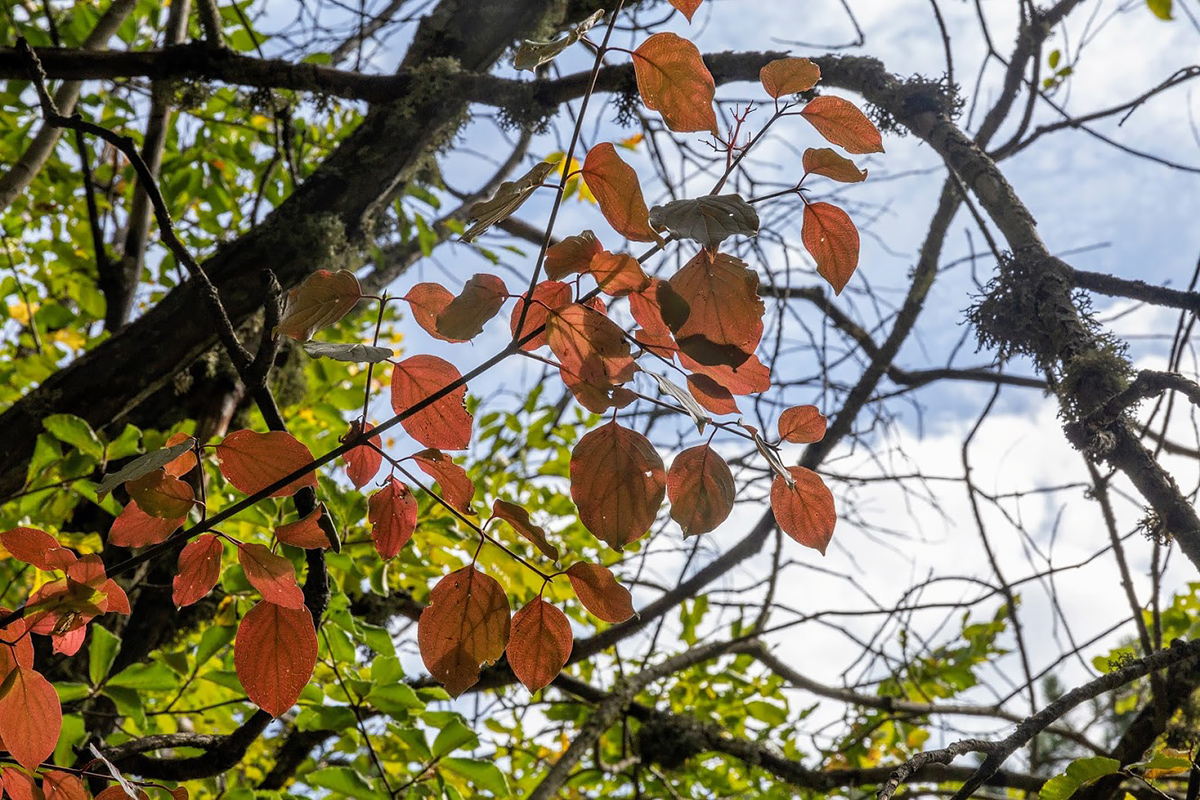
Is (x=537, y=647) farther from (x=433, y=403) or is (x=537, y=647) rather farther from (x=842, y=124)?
(x=842, y=124)

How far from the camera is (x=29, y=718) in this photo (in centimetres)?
58

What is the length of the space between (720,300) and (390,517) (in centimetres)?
33

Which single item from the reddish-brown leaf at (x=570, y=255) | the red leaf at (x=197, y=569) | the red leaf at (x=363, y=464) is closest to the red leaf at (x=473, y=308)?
the reddish-brown leaf at (x=570, y=255)

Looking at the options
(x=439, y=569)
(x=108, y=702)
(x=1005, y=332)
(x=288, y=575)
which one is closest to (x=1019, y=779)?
(x=1005, y=332)

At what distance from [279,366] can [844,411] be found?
134 cm

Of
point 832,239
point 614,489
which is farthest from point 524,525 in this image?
point 832,239

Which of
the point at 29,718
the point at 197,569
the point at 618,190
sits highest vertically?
the point at 618,190

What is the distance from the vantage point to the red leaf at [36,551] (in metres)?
0.59

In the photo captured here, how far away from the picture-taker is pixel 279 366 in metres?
2.07

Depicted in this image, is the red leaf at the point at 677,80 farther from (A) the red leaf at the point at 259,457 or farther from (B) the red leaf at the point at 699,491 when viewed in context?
(A) the red leaf at the point at 259,457

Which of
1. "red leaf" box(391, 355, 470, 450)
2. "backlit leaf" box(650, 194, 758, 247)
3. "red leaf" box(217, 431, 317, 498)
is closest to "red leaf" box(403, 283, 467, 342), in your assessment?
"red leaf" box(391, 355, 470, 450)

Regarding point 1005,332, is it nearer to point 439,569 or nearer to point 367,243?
point 439,569

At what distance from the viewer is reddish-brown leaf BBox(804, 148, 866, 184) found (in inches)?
22.0

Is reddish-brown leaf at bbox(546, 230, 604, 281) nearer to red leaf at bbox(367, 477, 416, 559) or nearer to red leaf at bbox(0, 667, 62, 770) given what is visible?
red leaf at bbox(367, 477, 416, 559)
